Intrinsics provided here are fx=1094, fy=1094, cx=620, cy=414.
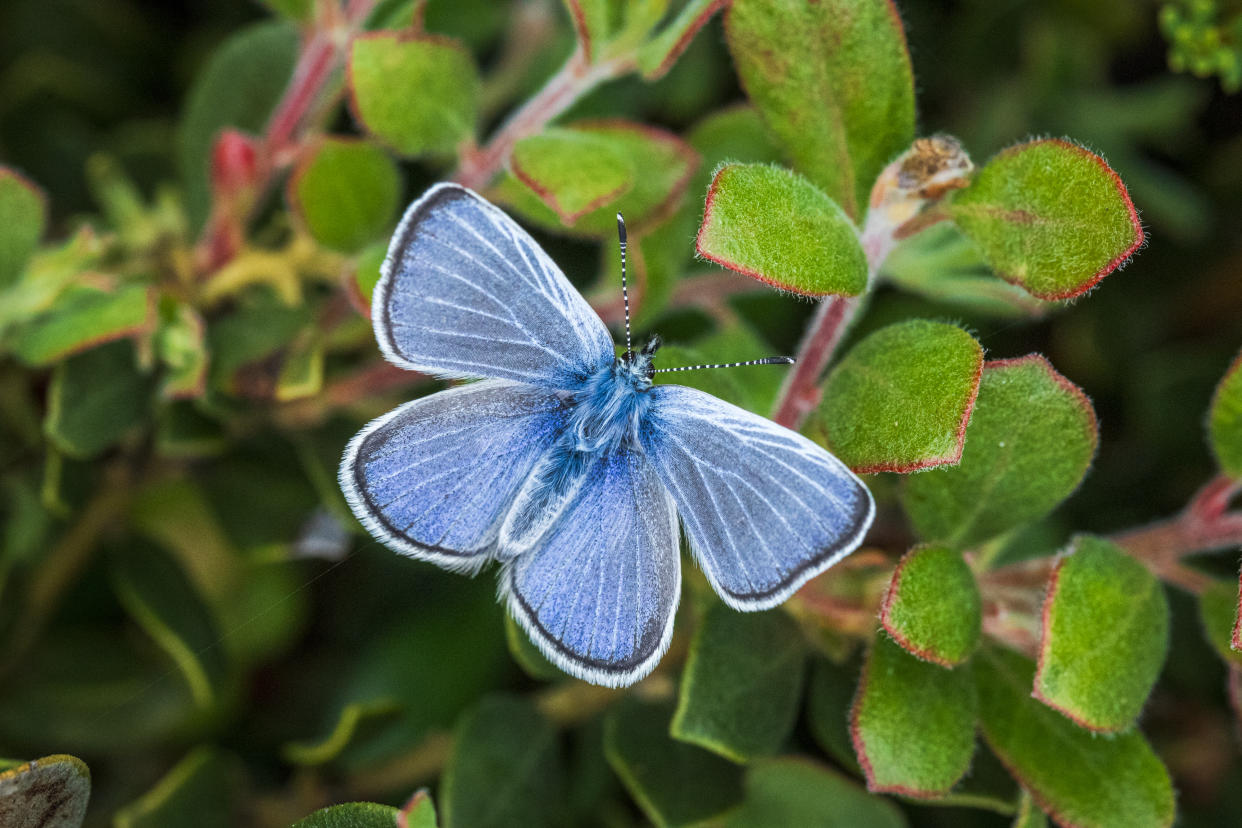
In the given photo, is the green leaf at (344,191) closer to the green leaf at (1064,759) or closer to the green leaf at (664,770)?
the green leaf at (664,770)

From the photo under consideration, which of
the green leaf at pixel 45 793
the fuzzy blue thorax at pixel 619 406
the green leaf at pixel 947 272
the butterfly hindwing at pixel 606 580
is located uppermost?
the green leaf at pixel 947 272

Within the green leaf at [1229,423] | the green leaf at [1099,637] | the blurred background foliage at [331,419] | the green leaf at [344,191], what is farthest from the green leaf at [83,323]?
the green leaf at [1229,423]

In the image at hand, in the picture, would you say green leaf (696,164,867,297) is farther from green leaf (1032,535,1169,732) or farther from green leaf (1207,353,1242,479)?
green leaf (1207,353,1242,479)

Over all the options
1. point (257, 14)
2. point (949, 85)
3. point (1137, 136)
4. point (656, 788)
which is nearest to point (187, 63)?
point (257, 14)

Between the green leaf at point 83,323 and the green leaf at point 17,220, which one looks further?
the green leaf at point 17,220

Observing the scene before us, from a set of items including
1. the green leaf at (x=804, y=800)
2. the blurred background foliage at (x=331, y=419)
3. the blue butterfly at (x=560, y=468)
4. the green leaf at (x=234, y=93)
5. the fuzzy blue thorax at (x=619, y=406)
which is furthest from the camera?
the green leaf at (x=234, y=93)

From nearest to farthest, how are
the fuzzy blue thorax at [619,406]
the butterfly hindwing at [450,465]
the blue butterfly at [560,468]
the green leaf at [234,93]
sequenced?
the blue butterfly at [560,468] < the butterfly hindwing at [450,465] < the fuzzy blue thorax at [619,406] < the green leaf at [234,93]

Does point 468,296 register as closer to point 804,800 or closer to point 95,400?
point 95,400
